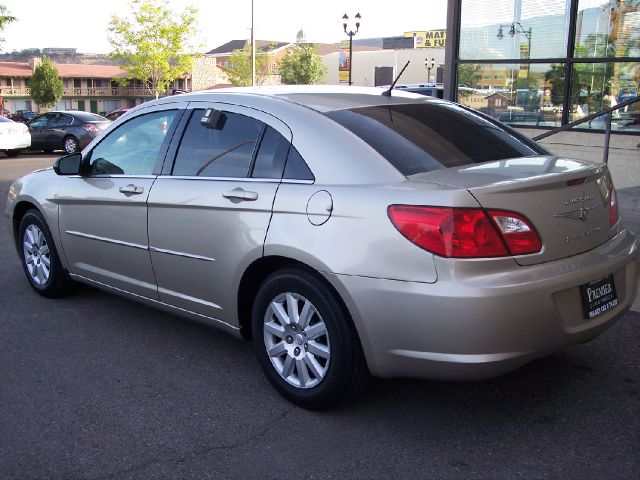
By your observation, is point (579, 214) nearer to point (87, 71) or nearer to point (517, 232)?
point (517, 232)

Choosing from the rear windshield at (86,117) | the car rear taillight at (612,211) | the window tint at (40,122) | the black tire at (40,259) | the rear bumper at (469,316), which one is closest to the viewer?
the rear bumper at (469,316)

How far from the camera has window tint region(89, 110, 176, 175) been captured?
4531 millimetres

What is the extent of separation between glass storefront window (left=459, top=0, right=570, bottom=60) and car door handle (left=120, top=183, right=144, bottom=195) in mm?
7949

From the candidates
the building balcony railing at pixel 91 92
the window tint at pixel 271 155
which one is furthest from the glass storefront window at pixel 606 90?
the building balcony railing at pixel 91 92

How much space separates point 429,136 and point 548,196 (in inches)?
31.1

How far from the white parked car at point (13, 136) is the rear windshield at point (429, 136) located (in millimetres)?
18255

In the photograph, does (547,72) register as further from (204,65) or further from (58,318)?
(204,65)

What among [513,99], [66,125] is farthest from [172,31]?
[513,99]

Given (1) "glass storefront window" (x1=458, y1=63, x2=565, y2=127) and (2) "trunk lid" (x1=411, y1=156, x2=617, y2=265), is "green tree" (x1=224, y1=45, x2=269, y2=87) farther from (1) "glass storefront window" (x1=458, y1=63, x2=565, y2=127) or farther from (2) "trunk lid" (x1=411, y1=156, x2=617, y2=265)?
(2) "trunk lid" (x1=411, y1=156, x2=617, y2=265)

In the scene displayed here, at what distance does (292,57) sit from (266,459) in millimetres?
75429

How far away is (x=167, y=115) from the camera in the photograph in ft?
14.9

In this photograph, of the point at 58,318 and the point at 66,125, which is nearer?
the point at 58,318

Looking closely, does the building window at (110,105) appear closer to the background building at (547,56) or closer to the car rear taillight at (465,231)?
the background building at (547,56)

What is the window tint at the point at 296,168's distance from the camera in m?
3.57
